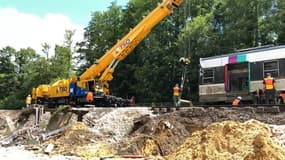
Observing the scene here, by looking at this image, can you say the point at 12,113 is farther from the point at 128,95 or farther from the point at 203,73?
the point at 203,73

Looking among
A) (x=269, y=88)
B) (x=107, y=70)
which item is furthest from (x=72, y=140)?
(x=107, y=70)

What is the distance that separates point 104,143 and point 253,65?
329 inches

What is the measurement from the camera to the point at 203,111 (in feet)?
57.0

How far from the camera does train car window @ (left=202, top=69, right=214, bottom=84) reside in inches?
899

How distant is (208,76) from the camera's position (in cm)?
2312

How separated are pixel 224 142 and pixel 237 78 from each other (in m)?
9.57

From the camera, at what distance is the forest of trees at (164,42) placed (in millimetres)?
35562

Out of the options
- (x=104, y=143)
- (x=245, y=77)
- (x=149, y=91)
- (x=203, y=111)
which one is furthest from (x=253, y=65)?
(x=149, y=91)

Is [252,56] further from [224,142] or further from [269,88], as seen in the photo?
[224,142]

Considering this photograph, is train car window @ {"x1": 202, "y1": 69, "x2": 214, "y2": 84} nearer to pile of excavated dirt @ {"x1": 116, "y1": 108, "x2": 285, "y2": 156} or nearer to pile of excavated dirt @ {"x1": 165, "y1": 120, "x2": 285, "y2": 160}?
pile of excavated dirt @ {"x1": 116, "y1": 108, "x2": 285, "y2": 156}

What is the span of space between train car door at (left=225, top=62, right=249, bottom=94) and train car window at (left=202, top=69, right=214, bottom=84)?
3.51ft

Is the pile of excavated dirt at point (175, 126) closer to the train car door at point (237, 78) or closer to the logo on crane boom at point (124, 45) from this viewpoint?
the train car door at point (237, 78)

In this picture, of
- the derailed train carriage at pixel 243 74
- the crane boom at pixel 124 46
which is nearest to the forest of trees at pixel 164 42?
the crane boom at pixel 124 46

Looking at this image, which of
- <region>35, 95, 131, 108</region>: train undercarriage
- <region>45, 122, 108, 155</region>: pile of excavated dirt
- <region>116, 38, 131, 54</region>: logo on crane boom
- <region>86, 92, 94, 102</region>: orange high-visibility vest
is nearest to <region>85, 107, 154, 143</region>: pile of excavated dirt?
<region>45, 122, 108, 155</region>: pile of excavated dirt
